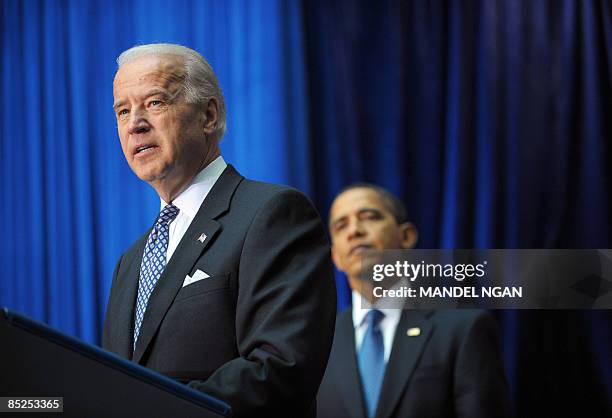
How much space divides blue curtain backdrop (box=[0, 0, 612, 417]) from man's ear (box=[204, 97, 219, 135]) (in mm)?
1551

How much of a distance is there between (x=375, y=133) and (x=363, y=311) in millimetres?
731

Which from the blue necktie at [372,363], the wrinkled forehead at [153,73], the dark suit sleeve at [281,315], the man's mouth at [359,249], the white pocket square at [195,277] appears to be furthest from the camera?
the man's mouth at [359,249]

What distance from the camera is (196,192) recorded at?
1727 millimetres

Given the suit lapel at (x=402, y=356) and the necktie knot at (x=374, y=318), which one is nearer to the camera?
the suit lapel at (x=402, y=356)

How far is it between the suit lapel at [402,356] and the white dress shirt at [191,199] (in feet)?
5.02

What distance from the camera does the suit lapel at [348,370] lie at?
10.1 feet

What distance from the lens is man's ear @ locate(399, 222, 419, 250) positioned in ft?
10.7

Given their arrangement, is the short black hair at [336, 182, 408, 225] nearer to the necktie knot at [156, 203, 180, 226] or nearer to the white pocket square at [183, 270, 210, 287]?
the necktie knot at [156, 203, 180, 226]

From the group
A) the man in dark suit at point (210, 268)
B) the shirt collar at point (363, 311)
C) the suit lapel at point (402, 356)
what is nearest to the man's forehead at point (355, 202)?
the shirt collar at point (363, 311)

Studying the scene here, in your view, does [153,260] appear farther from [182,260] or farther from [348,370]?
[348,370]

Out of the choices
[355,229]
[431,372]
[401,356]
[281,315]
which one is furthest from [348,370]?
[281,315]

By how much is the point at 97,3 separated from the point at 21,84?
0.49 meters

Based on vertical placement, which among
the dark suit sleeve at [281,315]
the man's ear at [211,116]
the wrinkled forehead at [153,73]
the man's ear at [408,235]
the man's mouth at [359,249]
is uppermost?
the man's ear at [408,235]
